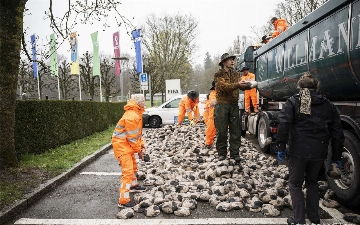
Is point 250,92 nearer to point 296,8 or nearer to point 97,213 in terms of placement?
point 97,213

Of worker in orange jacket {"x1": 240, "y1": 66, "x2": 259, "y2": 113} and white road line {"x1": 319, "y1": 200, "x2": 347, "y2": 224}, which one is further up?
worker in orange jacket {"x1": 240, "y1": 66, "x2": 259, "y2": 113}

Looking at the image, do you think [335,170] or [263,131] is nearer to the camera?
[335,170]

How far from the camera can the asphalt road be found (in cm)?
351

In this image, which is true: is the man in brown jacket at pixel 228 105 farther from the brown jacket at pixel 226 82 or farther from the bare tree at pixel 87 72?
the bare tree at pixel 87 72

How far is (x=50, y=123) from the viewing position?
7953 mm

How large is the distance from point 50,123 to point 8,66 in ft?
9.47

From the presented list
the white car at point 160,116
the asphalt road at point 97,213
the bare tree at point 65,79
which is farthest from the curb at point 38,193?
the bare tree at point 65,79

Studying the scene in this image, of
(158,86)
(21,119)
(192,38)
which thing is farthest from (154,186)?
(192,38)

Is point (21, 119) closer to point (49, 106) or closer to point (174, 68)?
point (49, 106)

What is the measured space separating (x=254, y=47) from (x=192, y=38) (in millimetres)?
31177

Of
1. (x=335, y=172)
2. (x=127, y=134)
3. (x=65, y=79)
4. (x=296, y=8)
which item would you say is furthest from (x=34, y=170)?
(x=65, y=79)

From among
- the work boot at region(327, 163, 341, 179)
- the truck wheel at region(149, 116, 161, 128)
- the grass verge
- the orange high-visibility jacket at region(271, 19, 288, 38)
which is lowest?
the grass verge

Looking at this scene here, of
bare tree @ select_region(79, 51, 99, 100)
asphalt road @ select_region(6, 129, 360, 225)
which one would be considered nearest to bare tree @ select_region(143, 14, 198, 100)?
bare tree @ select_region(79, 51, 99, 100)

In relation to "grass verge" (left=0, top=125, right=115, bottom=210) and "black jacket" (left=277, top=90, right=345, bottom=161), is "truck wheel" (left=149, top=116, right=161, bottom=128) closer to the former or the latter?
"grass verge" (left=0, top=125, right=115, bottom=210)
